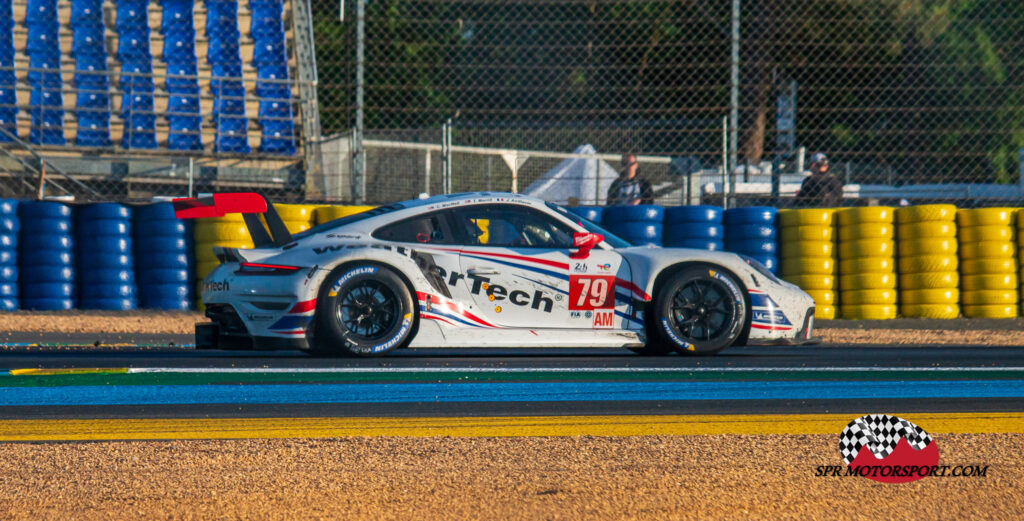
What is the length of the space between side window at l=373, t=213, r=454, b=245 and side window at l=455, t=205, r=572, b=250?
0.39 feet

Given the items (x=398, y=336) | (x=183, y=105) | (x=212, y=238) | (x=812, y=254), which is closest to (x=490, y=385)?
(x=398, y=336)

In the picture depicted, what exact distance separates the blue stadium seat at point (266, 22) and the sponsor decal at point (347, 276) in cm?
1200

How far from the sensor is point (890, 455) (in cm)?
→ 367

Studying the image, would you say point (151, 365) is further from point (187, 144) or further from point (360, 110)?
point (187, 144)

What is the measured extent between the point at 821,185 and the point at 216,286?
770 centimetres

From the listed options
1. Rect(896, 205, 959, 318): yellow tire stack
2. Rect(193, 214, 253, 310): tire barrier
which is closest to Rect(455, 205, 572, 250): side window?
Rect(193, 214, 253, 310): tire barrier

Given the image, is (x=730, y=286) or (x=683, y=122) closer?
(x=730, y=286)

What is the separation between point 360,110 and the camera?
11.1m

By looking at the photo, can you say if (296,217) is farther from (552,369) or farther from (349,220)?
A: (552,369)

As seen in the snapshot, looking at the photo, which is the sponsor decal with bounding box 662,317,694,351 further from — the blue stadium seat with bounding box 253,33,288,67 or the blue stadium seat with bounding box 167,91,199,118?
the blue stadium seat with bounding box 253,33,288,67

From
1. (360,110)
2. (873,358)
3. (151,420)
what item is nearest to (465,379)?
(151,420)

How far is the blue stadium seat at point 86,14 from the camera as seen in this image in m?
17.4

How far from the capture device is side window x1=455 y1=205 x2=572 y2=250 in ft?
22.8

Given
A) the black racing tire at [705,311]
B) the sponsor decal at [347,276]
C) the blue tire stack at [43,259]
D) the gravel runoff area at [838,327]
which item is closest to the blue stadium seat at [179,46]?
the blue tire stack at [43,259]
